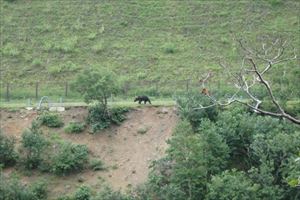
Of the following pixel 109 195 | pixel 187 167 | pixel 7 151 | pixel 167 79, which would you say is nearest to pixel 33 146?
pixel 7 151

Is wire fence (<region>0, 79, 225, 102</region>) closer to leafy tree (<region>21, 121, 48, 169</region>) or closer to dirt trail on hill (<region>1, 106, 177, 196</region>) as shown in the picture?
dirt trail on hill (<region>1, 106, 177, 196</region>)

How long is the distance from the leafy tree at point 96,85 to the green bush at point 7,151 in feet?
19.2

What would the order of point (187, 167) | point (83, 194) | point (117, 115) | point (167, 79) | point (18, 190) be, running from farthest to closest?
point (167, 79)
point (117, 115)
point (83, 194)
point (18, 190)
point (187, 167)

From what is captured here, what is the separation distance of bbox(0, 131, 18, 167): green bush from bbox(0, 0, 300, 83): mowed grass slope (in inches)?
591

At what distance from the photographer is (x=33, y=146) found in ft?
142

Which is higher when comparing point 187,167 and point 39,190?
point 187,167

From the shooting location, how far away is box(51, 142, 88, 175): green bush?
43281 millimetres

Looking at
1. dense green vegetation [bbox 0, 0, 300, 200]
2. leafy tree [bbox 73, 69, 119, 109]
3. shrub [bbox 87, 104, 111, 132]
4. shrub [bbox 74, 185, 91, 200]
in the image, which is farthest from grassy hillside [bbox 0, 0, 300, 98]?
shrub [bbox 74, 185, 91, 200]

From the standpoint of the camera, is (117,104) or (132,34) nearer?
(117,104)

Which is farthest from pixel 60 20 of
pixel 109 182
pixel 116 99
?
pixel 109 182

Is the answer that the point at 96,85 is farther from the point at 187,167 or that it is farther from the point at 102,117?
the point at 187,167

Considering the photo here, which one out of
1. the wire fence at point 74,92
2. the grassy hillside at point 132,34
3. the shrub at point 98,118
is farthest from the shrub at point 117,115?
the grassy hillside at point 132,34

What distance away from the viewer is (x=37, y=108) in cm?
4784

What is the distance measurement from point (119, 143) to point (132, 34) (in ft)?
65.1
